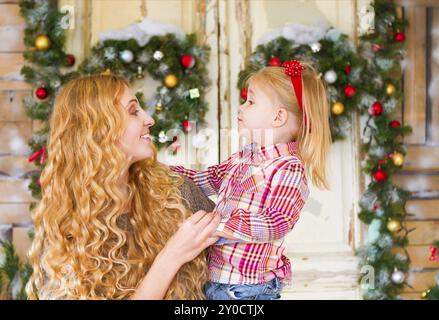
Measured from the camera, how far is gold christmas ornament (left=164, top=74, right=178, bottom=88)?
7.64ft

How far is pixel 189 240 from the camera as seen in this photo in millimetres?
1054

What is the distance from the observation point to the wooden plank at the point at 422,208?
103 inches

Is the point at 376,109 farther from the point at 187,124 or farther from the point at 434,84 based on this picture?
the point at 187,124

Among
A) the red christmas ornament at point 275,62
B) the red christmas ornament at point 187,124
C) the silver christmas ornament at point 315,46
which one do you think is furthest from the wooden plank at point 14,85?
the silver christmas ornament at point 315,46

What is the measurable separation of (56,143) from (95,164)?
0.26 feet

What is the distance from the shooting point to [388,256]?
2.49 metres

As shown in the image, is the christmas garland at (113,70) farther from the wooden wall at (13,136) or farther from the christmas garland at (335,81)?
the wooden wall at (13,136)

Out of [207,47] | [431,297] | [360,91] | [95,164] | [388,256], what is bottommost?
[431,297]

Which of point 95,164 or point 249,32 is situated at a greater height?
point 249,32
